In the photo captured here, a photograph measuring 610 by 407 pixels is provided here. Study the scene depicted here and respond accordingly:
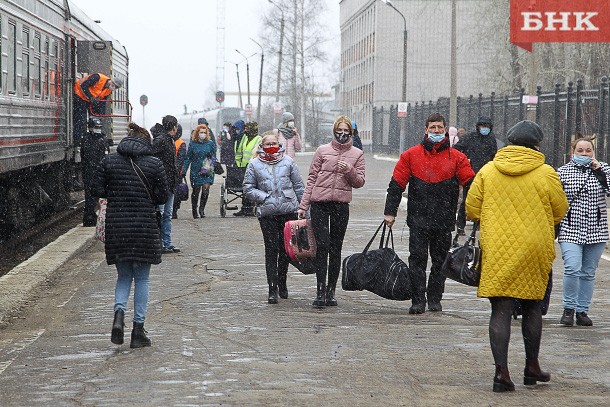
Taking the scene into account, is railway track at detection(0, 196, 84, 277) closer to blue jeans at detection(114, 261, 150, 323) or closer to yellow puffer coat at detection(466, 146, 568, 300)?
blue jeans at detection(114, 261, 150, 323)

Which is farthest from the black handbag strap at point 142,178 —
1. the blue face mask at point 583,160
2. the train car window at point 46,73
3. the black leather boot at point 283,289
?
the train car window at point 46,73

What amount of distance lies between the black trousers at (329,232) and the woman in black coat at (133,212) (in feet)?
8.08


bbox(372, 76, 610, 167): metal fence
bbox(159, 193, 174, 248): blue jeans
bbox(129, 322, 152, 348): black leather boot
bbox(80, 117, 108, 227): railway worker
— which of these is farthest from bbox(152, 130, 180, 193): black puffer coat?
bbox(372, 76, 610, 167): metal fence

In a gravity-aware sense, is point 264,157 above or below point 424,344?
above

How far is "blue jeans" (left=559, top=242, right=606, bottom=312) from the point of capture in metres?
10.4

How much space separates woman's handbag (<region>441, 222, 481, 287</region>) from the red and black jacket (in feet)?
7.59

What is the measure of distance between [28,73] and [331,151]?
743 centimetres

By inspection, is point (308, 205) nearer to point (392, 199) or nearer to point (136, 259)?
point (392, 199)

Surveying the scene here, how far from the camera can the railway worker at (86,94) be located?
21953 millimetres

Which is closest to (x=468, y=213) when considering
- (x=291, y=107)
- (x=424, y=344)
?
(x=424, y=344)

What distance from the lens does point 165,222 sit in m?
16.0

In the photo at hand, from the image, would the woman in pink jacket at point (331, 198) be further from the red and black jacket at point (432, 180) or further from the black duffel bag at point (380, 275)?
the red and black jacket at point (432, 180)

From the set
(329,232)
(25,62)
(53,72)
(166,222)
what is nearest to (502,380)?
(329,232)

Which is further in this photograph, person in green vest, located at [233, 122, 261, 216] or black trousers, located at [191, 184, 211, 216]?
black trousers, located at [191, 184, 211, 216]
